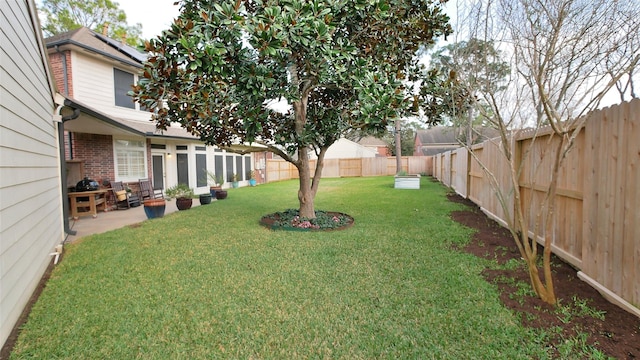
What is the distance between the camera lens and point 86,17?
18.4 m

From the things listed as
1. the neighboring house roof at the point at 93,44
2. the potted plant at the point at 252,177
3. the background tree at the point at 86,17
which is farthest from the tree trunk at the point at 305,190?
the background tree at the point at 86,17

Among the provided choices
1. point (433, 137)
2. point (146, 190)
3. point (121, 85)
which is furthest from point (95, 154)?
point (433, 137)

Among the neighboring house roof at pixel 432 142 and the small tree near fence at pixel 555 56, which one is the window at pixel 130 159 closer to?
the small tree near fence at pixel 555 56

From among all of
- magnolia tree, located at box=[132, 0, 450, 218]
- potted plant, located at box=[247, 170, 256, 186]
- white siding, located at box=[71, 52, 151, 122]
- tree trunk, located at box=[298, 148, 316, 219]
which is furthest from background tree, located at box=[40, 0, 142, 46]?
tree trunk, located at box=[298, 148, 316, 219]

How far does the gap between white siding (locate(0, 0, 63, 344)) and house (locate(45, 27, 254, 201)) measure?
2.37 m

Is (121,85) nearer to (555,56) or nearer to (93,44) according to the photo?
(93,44)

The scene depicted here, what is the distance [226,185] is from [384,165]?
45.7 feet

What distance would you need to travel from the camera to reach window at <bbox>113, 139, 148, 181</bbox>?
985 centimetres

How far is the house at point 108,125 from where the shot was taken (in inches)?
340

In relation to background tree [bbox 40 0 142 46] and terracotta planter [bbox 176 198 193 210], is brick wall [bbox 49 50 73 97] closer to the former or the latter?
terracotta planter [bbox 176 198 193 210]

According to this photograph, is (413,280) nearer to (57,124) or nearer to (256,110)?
(256,110)

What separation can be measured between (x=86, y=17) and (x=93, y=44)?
1270cm

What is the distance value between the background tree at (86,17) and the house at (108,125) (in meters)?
7.64

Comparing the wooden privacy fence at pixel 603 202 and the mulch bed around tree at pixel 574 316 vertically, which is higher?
the wooden privacy fence at pixel 603 202
